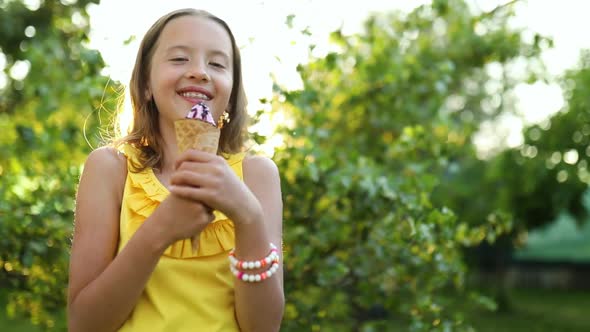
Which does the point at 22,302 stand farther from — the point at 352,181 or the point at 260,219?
the point at 260,219

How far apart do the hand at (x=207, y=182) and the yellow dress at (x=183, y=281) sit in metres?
0.22

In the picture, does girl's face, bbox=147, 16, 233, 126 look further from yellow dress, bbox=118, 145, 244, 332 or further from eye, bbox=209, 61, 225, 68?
yellow dress, bbox=118, 145, 244, 332

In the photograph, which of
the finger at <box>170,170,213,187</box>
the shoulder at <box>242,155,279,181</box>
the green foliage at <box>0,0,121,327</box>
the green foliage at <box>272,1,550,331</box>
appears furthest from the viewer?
the green foliage at <box>272,1,550,331</box>

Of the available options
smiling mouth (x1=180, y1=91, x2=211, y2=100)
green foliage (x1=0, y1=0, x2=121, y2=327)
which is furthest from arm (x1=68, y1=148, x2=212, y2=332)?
green foliage (x1=0, y1=0, x2=121, y2=327)

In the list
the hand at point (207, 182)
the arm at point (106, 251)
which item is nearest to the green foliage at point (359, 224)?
the arm at point (106, 251)

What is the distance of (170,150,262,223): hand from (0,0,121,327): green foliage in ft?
4.34

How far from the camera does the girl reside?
5.21ft

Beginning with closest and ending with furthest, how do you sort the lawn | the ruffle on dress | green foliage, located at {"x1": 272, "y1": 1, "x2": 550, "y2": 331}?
the ruffle on dress
green foliage, located at {"x1": 272, "y1": 1, "x2": 550, "y2": 331}
the lawn

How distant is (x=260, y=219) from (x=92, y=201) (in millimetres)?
415

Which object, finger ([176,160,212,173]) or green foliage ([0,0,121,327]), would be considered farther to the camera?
green foliage ([0,0,121,327])

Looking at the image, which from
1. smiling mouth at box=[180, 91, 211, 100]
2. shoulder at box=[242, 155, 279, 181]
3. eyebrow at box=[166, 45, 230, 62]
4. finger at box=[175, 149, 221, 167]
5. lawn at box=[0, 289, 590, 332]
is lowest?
finger at box=[175, 149, 221, 167]

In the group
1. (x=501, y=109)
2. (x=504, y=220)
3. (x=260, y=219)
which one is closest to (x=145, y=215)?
(x=260, y=219)

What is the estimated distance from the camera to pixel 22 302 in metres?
3.64

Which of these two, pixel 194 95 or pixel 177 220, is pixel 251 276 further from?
pixel 194 95
